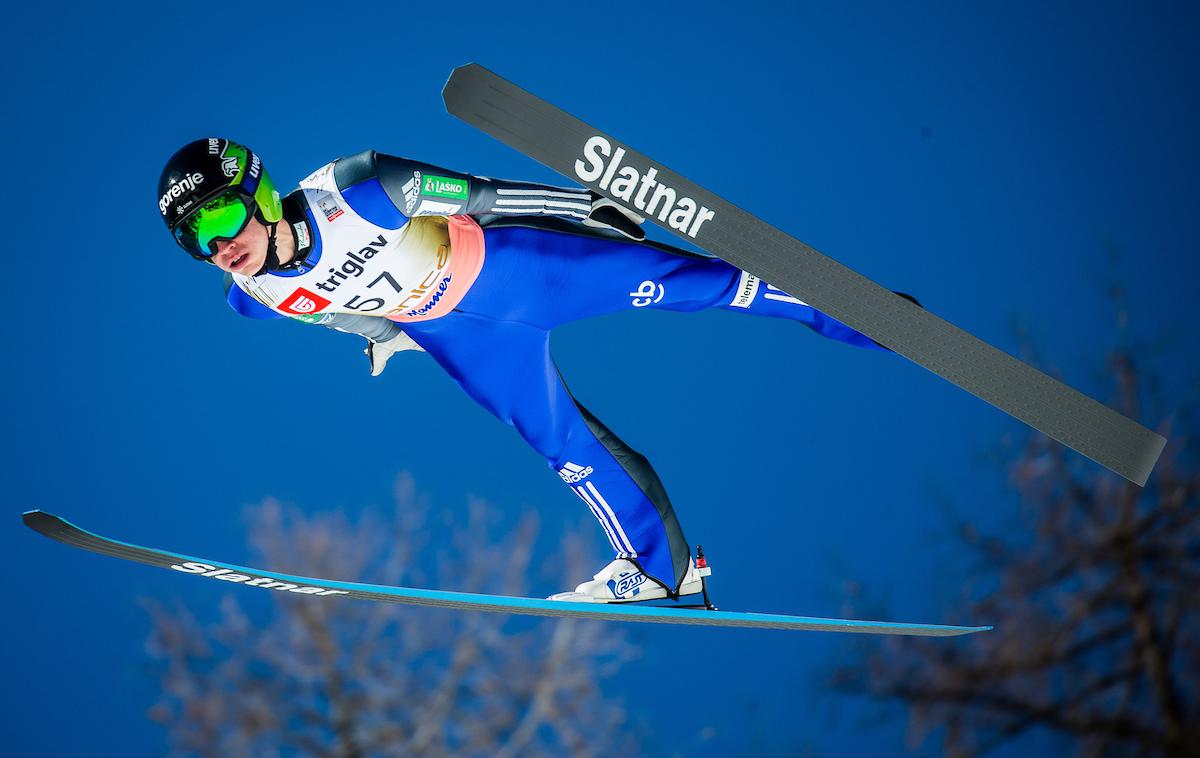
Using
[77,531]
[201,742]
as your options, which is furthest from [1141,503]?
[77,531]

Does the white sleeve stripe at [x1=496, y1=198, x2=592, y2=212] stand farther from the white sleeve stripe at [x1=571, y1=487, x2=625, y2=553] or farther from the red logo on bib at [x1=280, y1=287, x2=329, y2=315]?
the white sleeve stripe at [x1=571, y1=487, x2=625, y2=553]

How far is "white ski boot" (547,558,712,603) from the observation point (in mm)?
2973

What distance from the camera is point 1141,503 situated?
18.3 feet

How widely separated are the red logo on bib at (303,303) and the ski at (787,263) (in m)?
0.71

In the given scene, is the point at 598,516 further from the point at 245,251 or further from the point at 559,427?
the point at 245,251

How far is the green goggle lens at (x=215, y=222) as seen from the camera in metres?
2.38

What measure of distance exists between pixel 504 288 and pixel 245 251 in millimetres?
550

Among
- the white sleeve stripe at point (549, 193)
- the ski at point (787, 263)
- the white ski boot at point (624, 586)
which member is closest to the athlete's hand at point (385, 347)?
the white sleeve stripe at point (549, 193)

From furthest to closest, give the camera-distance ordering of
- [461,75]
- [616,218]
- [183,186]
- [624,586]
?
[624,586]
[616,218]
[183,186]
[461,75]

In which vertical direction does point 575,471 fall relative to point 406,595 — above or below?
above

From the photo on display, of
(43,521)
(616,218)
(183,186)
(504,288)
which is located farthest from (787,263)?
(43,521)

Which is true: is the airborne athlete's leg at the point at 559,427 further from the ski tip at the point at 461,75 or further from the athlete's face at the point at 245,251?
the ski tip at the point at 461,75

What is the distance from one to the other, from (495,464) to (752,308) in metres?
2.33

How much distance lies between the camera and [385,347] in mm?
2930
